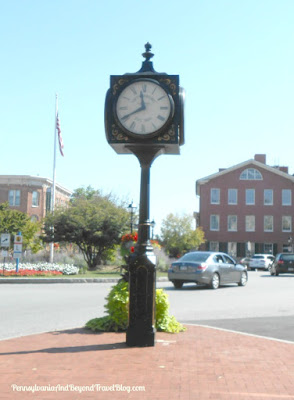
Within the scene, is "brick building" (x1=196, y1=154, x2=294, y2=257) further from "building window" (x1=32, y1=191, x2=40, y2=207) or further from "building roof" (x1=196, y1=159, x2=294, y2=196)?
"building window" (x1=32, y1=191, x2=40, y2=207)

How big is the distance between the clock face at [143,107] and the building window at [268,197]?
6085 centimetres

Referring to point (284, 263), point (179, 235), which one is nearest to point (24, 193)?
point (179, 235)

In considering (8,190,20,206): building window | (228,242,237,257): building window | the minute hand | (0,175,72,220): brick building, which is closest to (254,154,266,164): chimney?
(228,242,237,257): building window

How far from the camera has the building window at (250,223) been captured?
6756cm

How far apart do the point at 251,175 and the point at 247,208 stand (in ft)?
13.1

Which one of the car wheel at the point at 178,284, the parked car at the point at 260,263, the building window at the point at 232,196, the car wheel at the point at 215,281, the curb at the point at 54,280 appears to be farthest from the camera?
the building window at the point at 232,196

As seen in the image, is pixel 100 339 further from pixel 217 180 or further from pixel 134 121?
pixel 217 180

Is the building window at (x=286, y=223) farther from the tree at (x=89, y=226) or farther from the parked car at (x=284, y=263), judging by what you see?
the tree at (x=89, y=226)

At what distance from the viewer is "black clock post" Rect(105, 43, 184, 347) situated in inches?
315

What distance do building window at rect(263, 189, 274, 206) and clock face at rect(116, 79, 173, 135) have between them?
60.8 m

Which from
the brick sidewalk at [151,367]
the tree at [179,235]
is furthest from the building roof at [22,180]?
the brick sidewalk at [151,367]

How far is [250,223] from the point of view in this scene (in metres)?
67.6

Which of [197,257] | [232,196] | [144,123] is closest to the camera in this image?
[144,123]

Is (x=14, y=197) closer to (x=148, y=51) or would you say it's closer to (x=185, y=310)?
(x=185, y=310)
